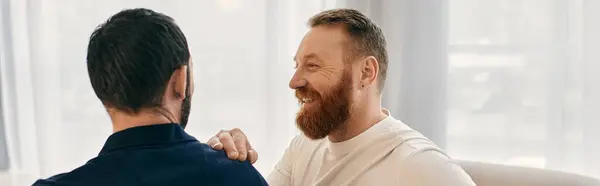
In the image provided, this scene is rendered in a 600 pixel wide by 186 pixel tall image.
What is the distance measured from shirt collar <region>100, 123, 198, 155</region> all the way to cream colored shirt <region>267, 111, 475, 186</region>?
1.68 feet

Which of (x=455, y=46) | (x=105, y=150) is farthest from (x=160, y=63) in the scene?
(x=455, y=46)

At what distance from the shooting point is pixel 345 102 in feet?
5.27

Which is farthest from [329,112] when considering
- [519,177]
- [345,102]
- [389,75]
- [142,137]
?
[389,75]

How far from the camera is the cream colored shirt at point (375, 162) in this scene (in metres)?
1.39

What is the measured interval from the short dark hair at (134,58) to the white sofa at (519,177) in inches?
32.7

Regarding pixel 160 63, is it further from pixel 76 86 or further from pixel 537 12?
pixel 76 86

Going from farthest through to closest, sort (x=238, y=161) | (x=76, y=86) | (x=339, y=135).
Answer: (x=76, y=86), (x=339, y=135), (x=238, y=161)

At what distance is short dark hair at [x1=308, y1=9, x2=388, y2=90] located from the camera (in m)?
1.61

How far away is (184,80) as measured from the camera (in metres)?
1.16

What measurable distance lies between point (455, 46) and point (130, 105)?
4.26 ft

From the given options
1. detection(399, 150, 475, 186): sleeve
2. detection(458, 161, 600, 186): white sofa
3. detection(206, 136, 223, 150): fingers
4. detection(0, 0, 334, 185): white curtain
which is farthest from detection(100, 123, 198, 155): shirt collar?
detection(0, 0, 334, 185): white curtain

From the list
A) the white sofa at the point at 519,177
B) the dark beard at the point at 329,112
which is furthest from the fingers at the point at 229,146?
the white sofa at the point at 519,177

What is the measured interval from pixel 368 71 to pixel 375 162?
0.23 m

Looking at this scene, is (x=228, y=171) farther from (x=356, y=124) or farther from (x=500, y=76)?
(x=500, y=76)
